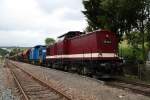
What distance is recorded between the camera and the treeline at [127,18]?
25.2m

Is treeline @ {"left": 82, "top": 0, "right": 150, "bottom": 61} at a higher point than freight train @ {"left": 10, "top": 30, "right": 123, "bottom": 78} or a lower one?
higher

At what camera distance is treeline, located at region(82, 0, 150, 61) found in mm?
25188

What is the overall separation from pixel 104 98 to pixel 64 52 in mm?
18226

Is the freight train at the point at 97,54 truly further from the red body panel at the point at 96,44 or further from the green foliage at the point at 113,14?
the green foliage at the point at 113,14

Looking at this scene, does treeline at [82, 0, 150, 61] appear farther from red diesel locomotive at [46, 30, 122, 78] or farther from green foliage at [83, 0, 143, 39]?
red diesel locomotive at [46, 30, 122, 78]

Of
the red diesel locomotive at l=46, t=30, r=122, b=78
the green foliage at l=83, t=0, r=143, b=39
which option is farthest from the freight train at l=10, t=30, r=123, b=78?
the green foliage at l=83, t=0, r=143, b=39

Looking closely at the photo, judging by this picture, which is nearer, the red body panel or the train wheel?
the red body panel

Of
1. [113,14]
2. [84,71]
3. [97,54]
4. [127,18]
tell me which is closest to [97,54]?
[97,54]

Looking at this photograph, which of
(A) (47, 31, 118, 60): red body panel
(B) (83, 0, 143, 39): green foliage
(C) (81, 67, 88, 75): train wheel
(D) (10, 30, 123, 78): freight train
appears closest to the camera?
(D) (10, 30, 123, 78): freight train

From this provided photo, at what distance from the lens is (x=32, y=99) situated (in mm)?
14070

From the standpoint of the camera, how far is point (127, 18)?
26.8 m

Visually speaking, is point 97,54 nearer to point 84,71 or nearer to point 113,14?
point 84,71


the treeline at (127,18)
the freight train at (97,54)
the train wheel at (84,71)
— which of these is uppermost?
the treeline at (127,18)

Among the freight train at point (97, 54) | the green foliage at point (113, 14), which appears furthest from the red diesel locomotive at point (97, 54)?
the green foliage at point (113, 14)
